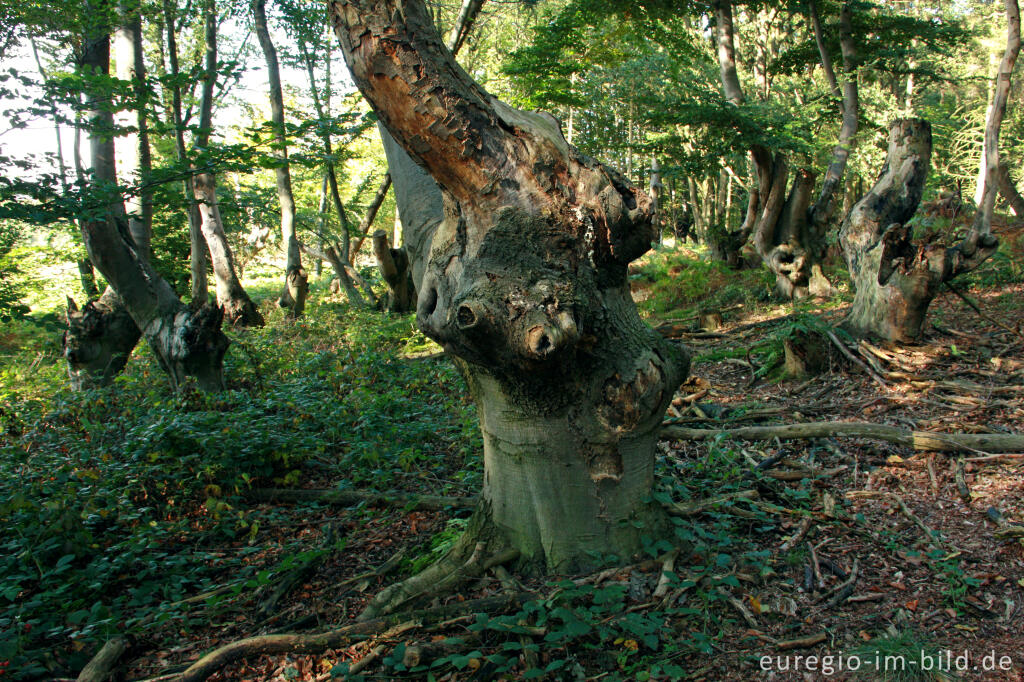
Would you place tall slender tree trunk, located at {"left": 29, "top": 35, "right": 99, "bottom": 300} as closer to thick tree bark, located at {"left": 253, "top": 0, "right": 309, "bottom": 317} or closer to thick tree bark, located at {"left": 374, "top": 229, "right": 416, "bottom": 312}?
thick tree bark, located at {"left": 253, "top": 0, "right": 309, "bottom": 317}

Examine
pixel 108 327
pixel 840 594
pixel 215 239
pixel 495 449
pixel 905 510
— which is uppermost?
pixel 215 239

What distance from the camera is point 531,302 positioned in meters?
2.61

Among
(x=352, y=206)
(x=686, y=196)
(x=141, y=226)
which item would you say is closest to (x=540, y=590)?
(x=141, y=226)

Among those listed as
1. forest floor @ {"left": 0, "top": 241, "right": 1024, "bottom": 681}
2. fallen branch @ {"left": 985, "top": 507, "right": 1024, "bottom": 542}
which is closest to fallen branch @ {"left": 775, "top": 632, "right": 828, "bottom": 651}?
forest floor @ {"left": 0, "top": 241, "right": 1024, "bottom": 681}

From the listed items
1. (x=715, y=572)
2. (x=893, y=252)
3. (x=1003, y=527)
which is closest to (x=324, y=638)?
(x=715, y=572)

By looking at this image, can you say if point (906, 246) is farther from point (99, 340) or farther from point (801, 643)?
point (99, 340)

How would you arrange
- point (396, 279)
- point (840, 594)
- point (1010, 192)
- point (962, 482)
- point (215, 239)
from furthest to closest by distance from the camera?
point (1010, 192), point (396, 279), point (215, 239), point (962, 482), point (840, 594)

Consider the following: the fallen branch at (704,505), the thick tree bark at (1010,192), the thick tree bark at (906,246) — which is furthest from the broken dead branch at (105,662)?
the thick tree bark at (1010,192)

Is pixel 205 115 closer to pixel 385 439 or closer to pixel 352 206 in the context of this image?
pixel 352 206

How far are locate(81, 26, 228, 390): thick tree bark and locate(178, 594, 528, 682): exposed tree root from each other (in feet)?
16.4

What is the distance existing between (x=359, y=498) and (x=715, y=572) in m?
2.60

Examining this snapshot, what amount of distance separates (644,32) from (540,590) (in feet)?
45.3

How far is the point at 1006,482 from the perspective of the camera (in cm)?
385

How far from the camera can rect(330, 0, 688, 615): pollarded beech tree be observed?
2.59 meters
